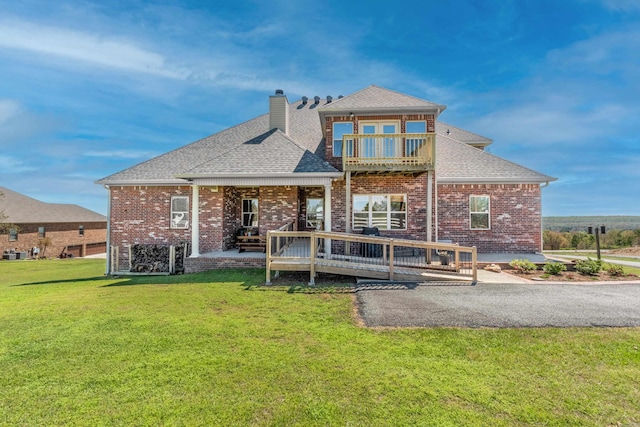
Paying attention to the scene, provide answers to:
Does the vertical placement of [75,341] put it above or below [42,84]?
below

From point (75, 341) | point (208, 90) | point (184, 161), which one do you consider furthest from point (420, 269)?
point (208, 90)

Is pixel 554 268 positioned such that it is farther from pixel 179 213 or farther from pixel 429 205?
pixel 179 213

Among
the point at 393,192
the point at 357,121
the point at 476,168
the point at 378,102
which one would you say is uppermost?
the point at 378,102

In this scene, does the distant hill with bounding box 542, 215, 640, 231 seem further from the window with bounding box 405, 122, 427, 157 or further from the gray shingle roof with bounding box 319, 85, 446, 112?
the gray shingle roof with bounding box 319, 85, 446, 112

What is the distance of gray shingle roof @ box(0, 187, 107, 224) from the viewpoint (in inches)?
1035

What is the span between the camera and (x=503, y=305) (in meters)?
6.59

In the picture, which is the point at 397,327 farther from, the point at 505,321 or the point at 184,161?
the point at 184,161

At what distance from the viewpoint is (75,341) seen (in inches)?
193

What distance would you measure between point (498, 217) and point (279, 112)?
1220 centimetres

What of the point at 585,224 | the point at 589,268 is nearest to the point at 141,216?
the point at 589,268

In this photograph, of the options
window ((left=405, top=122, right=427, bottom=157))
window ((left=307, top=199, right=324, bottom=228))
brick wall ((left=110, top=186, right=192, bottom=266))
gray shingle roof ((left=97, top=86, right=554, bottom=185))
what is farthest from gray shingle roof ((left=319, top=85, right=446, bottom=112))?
brick wall ((left=110, top=186, right=192, bottom=266))

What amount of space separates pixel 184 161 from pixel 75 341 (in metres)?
11.1

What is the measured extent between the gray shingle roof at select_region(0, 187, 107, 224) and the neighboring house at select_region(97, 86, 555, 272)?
21.5m

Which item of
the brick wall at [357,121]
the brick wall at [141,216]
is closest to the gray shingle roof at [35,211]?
the brick wall at [141,216]
